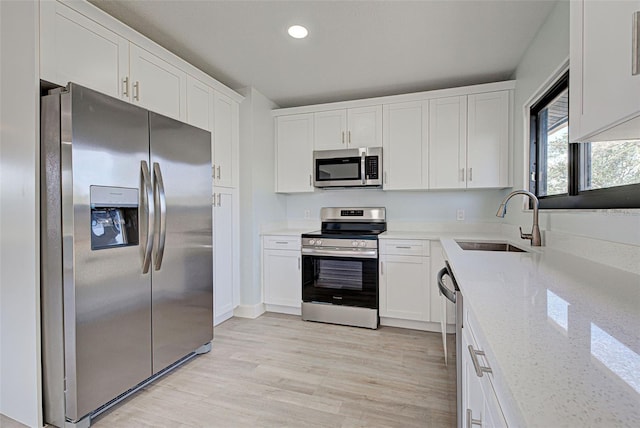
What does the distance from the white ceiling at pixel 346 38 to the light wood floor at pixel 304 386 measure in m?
2.06

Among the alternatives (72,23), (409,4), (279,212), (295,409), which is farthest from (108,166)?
(279,212)

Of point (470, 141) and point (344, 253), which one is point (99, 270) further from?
point (470, 141)

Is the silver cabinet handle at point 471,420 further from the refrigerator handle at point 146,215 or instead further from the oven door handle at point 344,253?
the oven door handle at point 344,253

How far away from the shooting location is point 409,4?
1.94 m

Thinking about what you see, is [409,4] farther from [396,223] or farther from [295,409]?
[295,409]

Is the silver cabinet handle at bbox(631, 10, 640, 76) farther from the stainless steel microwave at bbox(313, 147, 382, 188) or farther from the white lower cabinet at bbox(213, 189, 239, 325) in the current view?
the white lower cabinet at bbox(213, 189, 239, 325)

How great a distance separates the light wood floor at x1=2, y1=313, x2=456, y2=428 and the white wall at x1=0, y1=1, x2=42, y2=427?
483mm

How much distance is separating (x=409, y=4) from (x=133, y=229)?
2192 millimetres

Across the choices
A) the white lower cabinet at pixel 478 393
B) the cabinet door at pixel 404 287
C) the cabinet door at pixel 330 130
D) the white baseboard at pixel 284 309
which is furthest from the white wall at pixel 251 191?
the white lower cabinet at pixel 478 393

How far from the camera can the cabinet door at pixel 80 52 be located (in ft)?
5.22

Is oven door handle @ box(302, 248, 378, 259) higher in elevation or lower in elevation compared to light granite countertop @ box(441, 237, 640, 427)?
lower

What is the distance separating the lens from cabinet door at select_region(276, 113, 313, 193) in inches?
140

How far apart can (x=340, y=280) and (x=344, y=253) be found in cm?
29

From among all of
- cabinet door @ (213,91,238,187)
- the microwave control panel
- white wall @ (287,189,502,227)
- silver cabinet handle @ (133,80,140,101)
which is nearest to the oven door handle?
white wall @ (287,189,502,227)
